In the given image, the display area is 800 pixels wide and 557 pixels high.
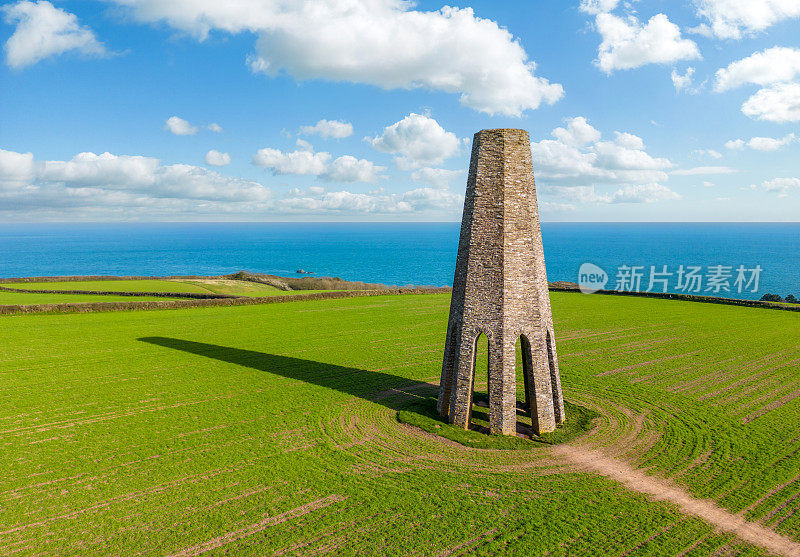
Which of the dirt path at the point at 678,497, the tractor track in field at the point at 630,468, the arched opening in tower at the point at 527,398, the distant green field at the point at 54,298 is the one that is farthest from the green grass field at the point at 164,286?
the dirt path at the point at 678,497

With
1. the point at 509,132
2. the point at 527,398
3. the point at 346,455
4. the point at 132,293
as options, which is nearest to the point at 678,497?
the point at 527,398

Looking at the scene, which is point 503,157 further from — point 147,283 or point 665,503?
point 147,283

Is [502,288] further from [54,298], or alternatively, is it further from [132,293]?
[54,298]

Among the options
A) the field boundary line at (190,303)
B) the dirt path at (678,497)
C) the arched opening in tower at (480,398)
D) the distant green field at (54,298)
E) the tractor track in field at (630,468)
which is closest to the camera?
the dirt path at (678,497)

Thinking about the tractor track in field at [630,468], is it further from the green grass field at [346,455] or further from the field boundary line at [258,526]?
the field boundary line at [258,526]

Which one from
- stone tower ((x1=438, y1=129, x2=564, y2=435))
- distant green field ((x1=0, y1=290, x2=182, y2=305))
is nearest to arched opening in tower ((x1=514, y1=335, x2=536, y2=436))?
stone tower ((x1=438, y1=129, x2=564, y2=435))

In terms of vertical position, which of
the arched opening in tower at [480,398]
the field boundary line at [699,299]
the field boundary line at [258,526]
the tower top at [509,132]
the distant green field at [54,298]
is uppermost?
the tower top at [509,132]

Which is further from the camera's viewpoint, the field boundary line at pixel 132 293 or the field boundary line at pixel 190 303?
the field boundary line at pixel 132 293
